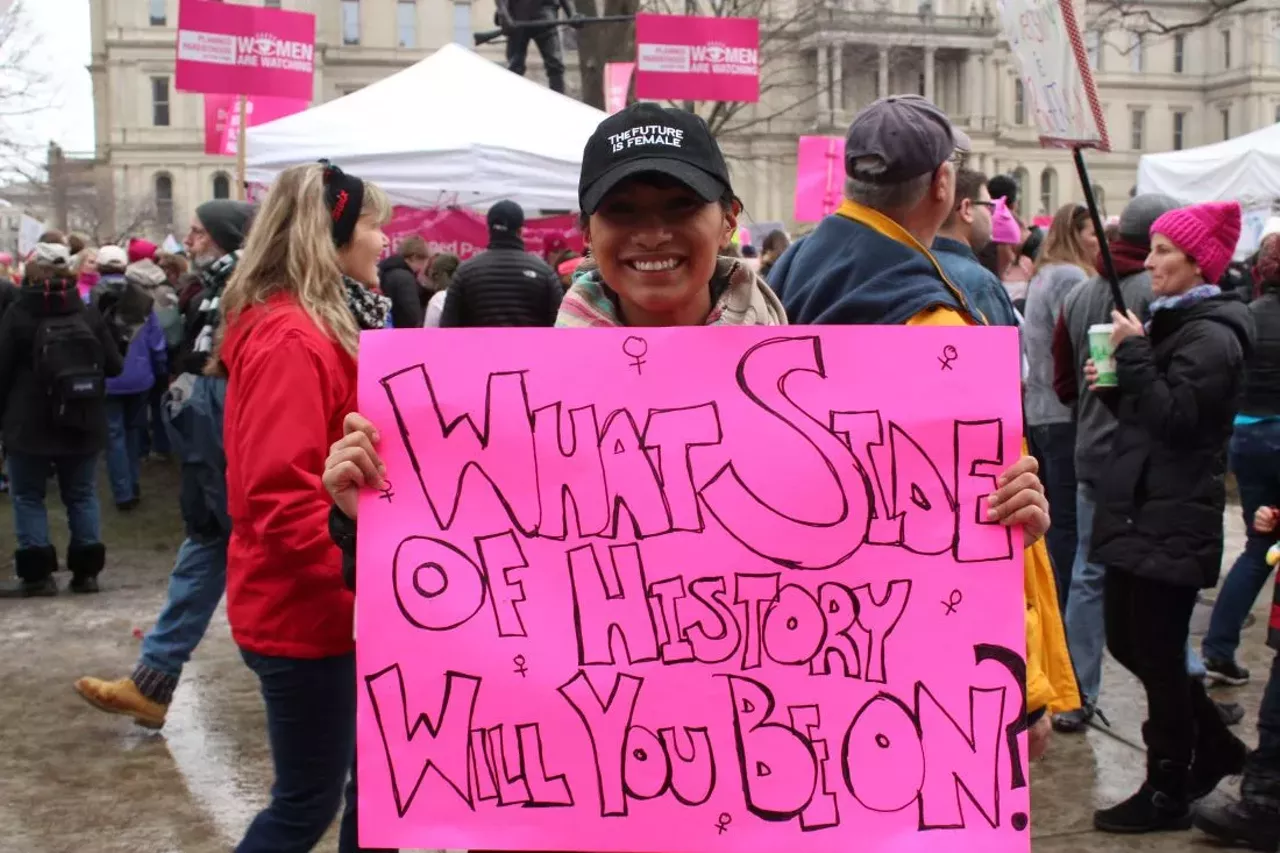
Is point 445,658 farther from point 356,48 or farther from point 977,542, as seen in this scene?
point 356,48

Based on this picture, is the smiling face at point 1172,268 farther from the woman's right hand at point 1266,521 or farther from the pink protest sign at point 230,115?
the pink protest sign at point 230,115

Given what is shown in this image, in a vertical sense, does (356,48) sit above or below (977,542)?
above

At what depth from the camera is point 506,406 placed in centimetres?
216

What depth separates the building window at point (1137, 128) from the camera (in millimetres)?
81375

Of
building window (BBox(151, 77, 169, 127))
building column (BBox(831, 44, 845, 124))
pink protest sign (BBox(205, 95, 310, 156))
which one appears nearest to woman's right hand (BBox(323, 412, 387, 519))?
pink protest sign (BBox(205, 95, 310, 156))

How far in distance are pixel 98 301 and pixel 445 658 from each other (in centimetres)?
895

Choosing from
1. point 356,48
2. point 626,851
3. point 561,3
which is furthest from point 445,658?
point 356,48

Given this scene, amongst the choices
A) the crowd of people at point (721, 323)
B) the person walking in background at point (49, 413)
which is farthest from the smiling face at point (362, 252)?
the person walking in background at point (49, 413)

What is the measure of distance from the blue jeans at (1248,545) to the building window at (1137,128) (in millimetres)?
80684

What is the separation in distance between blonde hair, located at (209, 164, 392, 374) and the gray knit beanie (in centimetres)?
305

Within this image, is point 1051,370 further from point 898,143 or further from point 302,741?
point 302,741

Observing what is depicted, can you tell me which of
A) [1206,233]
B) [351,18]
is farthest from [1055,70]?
[351,18]

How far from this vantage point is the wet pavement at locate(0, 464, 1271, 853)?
4.54m

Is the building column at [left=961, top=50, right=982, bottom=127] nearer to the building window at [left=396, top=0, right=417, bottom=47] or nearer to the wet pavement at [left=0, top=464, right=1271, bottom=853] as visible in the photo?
the building window at [left=396, top=0, right=417, bottom=47]
